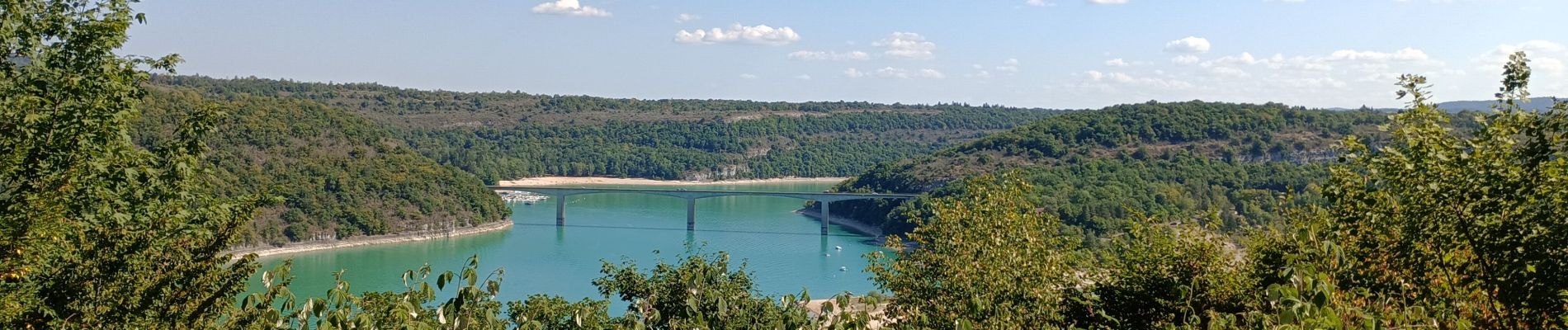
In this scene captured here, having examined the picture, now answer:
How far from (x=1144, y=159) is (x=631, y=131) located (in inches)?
Answer: 2326

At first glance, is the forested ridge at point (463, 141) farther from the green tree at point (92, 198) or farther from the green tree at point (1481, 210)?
the green tree at point (1481, 210)

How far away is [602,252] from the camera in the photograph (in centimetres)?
4275

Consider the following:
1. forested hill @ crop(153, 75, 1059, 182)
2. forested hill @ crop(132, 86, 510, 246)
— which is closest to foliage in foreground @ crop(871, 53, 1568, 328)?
forested hill @ crop(132, 86, 510, 246)

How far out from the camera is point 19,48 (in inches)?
226

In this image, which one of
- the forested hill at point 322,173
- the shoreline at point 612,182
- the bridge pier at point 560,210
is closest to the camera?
the forested hill at point 322,173

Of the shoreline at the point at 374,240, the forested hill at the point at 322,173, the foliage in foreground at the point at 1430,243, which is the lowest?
the shoreline at the point at 374,240

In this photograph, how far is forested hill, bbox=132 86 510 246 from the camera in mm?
41594

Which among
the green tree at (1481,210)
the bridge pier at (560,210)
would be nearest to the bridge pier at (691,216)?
the bridge pier at (560,210)

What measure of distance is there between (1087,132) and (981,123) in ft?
208

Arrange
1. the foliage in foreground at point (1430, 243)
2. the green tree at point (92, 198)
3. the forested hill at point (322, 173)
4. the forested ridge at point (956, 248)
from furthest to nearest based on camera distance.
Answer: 1. the forested hill at point (322, 173)
2. the green tree at point (92, 198)
3. the forested ridge at point (956, 248)
4. the foliage in foreground at point (1430, 243)

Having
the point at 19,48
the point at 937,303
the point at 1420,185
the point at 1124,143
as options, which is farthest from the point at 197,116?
the point at 1124,143

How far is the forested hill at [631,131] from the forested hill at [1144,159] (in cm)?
3044

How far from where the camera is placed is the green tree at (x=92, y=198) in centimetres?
539

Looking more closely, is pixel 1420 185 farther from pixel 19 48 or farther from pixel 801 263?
pixel 801 263
